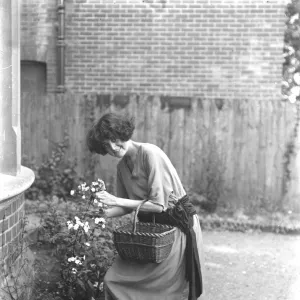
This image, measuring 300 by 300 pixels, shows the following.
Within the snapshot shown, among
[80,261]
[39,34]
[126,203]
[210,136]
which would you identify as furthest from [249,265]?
[39,34]

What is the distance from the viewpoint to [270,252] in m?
6.54

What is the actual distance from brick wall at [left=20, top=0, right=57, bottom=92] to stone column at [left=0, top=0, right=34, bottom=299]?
5736 mm

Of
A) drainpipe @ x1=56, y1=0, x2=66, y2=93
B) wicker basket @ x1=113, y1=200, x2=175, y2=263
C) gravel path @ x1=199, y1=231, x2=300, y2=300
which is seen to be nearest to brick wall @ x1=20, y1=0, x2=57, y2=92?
drainpipe @ x1=56, y1=0, x2=66, y2=93

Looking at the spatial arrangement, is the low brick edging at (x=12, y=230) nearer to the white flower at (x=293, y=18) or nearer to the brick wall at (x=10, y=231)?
the brick wall at (x=10, y=231)

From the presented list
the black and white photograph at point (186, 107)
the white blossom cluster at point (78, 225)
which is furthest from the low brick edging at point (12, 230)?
the black and white photograph at point (186, 107)

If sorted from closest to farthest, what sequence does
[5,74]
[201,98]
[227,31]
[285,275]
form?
1. [5,74]
2. [285,275]
3. [201,98]
4. [227,31]

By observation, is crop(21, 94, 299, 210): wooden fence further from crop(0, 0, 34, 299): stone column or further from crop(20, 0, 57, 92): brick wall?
crop(0, 0, 34, 299): stone column

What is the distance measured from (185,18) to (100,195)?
21.1ft

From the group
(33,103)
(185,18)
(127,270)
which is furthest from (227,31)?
(127,270)

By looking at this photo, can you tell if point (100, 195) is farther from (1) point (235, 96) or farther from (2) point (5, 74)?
(1) point (235, 96)

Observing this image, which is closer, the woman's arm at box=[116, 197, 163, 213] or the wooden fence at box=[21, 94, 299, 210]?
the woman's arm at box=[116, 197, 163, 213]

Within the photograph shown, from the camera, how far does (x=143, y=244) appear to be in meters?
3.12

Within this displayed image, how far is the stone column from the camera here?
11.9 feet

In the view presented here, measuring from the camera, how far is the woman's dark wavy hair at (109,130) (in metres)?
3.24
